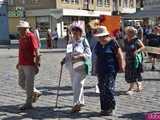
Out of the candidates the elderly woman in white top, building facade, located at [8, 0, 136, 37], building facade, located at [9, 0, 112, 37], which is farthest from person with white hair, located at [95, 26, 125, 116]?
building facade, located at [9, 0, 112, 37]

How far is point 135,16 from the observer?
47.1m

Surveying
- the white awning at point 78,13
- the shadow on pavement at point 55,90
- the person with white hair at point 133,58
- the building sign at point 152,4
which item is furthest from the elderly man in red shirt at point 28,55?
the white awning at point 78,13

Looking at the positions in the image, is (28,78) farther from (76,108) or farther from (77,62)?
(76,108)

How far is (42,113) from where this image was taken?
955 centimetres

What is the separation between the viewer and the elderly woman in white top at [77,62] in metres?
9.53

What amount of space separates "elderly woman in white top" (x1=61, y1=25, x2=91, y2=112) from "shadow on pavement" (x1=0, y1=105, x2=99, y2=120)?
247 millimetres

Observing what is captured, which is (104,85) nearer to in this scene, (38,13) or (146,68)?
(146,68)

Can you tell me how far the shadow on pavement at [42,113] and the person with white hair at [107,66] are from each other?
30cm

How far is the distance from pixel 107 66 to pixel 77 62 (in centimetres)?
65

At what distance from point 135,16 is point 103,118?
127ft

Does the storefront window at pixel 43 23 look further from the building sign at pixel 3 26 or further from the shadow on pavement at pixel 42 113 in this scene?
the shadow on pavement at pixel 42 113

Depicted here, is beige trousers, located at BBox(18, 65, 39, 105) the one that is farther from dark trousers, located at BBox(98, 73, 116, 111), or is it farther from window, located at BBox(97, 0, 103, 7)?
window, located at BBox(97, 0, 103, 7)

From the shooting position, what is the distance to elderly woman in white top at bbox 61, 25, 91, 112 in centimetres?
953

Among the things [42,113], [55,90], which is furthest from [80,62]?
[55,90]
